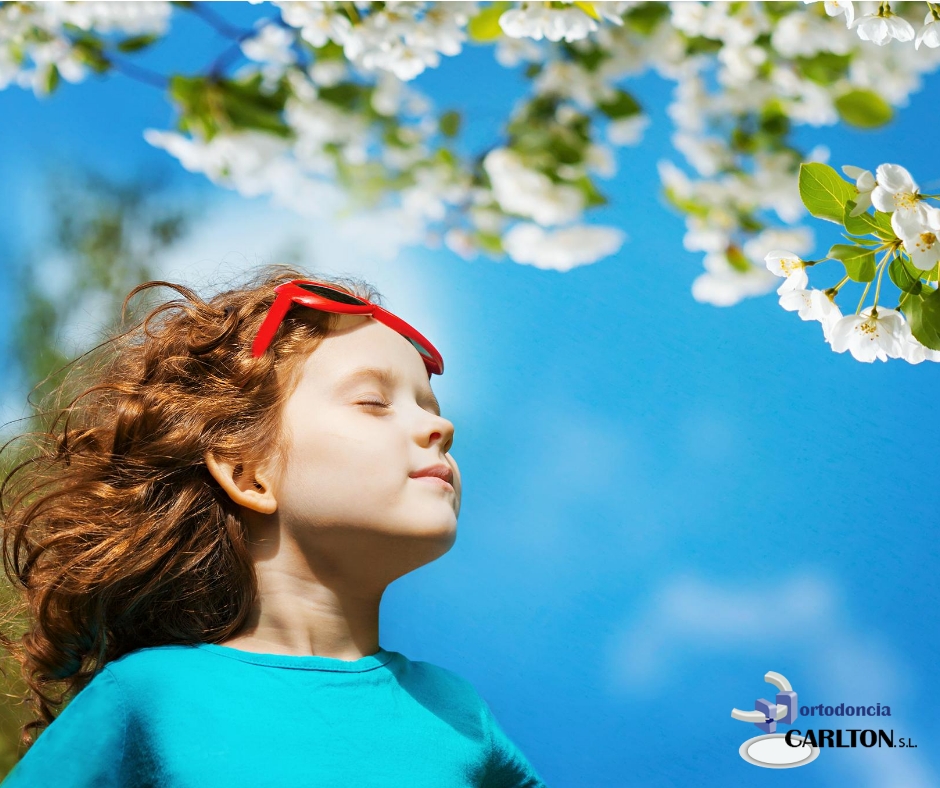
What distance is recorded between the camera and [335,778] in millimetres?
796


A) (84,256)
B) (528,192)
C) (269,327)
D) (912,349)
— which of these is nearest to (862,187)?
(912,349)

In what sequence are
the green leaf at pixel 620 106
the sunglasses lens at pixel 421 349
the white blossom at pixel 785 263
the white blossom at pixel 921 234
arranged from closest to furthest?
1. the white blossom at pixel 921 234
2. the white blossom at pixel 785 263
3. the sunglasses lens at pixel 421 349
4. the green leaf at pixel 620 106

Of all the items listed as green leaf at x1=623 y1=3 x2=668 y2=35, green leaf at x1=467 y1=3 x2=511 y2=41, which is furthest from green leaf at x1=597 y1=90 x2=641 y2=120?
green leaf at x1=467 y1=3 x2=511 y2=41

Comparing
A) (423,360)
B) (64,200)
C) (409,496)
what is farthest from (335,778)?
(64,200)

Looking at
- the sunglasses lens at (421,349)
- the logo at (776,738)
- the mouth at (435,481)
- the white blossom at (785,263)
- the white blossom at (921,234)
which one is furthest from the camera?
the logo at (776,738)

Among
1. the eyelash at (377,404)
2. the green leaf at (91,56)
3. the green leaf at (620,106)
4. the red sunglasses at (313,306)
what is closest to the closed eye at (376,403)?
the eyelash at (377,404)

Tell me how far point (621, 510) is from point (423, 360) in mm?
443

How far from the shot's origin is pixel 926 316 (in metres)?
0.71

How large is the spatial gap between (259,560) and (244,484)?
0.24 feet

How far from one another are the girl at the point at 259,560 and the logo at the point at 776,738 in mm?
407

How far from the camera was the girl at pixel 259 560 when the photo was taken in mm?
804

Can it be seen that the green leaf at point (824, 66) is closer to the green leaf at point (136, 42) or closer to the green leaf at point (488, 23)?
the green leaf at point (488, 23)

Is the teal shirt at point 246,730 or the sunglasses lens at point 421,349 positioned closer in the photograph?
the teal shirt at point 246,730

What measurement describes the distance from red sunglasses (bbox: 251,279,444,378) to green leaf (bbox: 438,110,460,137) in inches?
22.1
